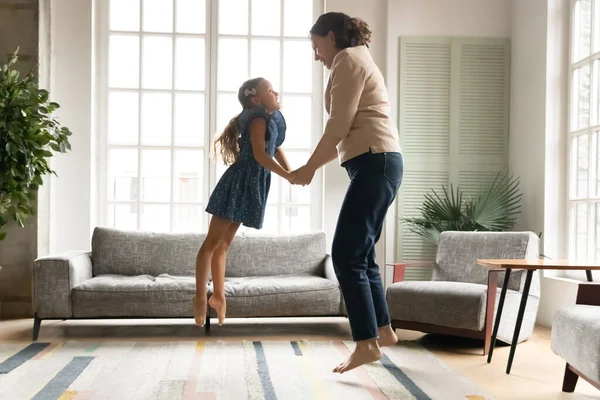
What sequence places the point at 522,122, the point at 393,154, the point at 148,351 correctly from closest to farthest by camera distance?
the point at 393,154 < the point at 148,351 < the point at 522,122

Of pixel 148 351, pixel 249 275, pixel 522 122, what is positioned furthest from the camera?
pixel 522 122

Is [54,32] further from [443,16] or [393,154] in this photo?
[393,154]

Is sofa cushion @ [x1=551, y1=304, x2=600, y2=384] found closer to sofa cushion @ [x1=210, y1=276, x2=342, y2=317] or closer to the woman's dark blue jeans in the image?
the woman's dark blue jeans

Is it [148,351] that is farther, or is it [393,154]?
[148,351]

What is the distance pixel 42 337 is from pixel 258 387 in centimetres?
197

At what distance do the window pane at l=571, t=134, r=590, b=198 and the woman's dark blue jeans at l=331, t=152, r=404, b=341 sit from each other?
2.48 metres

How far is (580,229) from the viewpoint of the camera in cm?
512

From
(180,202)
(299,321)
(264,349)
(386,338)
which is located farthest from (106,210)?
(386,338)

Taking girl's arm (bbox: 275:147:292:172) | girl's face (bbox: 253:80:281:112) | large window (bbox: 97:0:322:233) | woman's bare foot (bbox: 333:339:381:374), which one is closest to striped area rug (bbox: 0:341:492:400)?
woman's bare foot (bbox: 333:339:381:374)

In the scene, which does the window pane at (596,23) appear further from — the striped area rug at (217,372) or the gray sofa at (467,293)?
the striped area rug at (217,372)

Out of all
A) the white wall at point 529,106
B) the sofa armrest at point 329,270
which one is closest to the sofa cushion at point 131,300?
the sofa armrest at point 329,270

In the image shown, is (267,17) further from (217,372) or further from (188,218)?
(217,372)

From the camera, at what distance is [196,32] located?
5992 mm

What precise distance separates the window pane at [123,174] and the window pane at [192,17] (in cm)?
109
